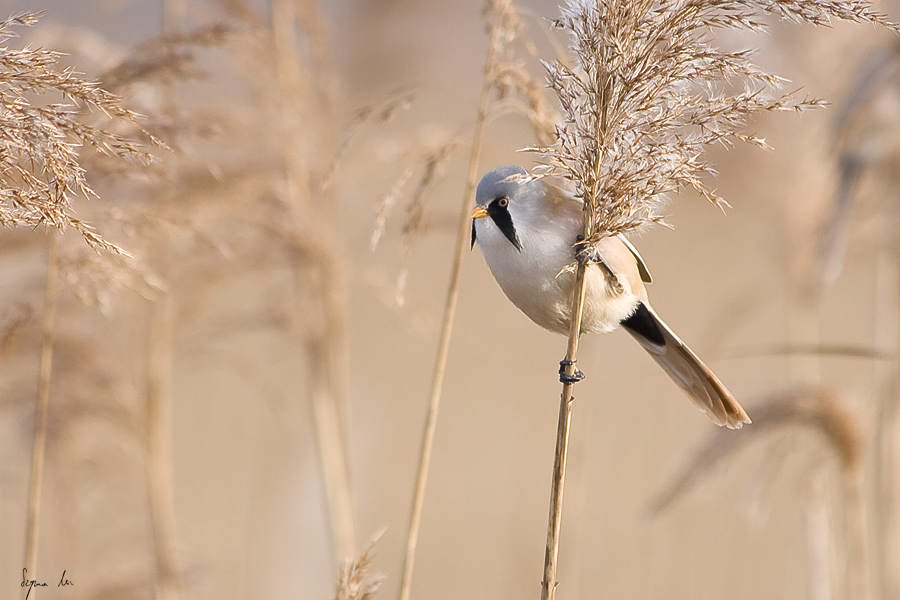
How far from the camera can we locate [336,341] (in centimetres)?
251

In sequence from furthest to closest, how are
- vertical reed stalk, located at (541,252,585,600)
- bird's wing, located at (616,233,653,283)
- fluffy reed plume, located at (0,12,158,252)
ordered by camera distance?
bird's wing, located at (616,233,653,283) < vertical reed stalk, located at (541,252,585,600) < fluffy reed plume, located at (0,12,158,252)

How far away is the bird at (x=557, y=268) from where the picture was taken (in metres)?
1.63

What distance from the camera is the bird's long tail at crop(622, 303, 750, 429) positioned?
5.51 ft

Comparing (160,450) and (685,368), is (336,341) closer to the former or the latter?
(160,450)

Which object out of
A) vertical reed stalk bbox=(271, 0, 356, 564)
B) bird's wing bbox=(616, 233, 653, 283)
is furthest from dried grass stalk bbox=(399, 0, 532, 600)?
vertical reed stalk bbox=(271, 0, 356, 564)

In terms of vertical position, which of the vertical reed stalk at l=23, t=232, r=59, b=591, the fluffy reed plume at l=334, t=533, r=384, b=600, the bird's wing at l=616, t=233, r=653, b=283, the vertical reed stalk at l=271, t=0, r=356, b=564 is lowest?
the fluffy reed plume at l=334, t=533, r=384, b=600

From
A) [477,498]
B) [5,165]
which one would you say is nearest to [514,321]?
[477,498]

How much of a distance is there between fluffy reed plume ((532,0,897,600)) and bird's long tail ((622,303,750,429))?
1.54ft

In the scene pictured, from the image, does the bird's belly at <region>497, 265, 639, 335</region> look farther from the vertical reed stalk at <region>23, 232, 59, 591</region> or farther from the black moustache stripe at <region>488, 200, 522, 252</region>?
the vertical reed stalk at <region>23, 232, 59, 591</region>

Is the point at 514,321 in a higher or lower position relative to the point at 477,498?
higher

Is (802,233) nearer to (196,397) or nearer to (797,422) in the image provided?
(797,422)

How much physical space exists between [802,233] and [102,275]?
258cm

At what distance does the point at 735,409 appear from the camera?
166cm

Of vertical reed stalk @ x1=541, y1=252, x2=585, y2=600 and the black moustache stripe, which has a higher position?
the black moustache stripe
